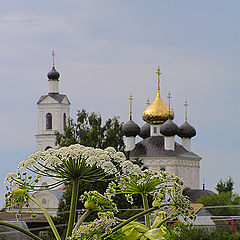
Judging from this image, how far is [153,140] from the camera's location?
5441 centimetres

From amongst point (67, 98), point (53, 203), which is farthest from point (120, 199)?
point (67, 98)

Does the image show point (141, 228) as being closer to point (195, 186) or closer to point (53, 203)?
point (53, 203)

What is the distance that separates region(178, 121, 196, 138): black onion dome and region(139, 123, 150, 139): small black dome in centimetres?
236

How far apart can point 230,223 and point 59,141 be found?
3460cm

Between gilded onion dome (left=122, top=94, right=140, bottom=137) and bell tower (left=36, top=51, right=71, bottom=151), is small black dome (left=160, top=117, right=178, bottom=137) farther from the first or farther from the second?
bell tower (left=36, top=51, right=71, bottom=151)

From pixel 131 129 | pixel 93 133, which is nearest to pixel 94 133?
pixel 93 133

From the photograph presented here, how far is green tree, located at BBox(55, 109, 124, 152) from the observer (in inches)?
1581

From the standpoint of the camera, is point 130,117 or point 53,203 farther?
point 130,117

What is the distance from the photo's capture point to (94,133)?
1586 inches

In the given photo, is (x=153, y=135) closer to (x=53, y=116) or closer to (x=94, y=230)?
(x=53, y=116)

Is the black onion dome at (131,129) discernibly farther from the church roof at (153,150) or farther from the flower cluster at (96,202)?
the flower cluster at (96,202)

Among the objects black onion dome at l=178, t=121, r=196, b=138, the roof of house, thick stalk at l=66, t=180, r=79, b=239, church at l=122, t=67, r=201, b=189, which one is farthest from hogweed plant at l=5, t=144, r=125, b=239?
black onion dome at l=178, t=121, r=196, b=138

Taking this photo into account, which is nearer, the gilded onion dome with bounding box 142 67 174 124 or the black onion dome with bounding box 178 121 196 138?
the gilded onion dome with bounding box 142 67 174 124

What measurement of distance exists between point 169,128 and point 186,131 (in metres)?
3.35
